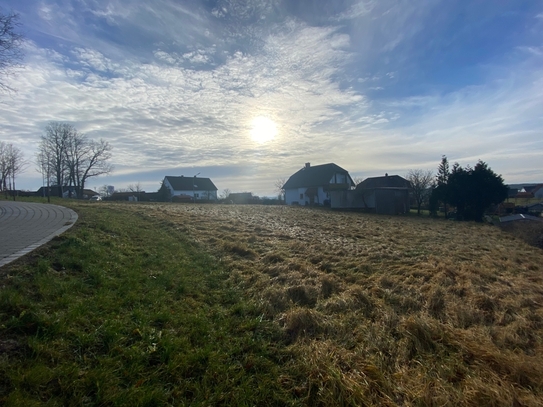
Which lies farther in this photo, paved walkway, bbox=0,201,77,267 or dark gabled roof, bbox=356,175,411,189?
dark gabled roof, bbox=356,175,411,189

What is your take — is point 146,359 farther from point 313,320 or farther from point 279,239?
point 279,239

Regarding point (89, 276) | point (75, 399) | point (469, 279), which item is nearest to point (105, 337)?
point (75, 399)

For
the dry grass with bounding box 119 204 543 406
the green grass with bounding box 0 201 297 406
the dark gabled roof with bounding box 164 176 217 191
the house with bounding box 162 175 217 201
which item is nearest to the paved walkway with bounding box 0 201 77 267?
the green grass with bounding box 0 201 297 406

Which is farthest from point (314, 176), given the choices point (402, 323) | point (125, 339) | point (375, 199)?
point (125, 339)

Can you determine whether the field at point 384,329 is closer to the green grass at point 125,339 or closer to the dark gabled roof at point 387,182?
the green grass at point 125,339

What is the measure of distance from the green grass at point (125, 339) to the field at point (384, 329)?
45 mm

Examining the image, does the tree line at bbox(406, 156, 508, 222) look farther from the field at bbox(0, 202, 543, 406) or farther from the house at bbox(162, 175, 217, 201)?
the house at bbox(162, 175, 217, 201)

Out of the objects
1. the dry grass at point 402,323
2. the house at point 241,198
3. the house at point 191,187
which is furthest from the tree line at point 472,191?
the house at point 191,187

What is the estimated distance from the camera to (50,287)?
394 cm

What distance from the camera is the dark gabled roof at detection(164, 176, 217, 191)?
59.0 meters

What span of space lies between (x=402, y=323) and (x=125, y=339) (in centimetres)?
354

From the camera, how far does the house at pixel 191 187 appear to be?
5838 cm

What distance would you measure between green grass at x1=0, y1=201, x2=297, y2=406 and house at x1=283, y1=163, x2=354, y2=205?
104 feet

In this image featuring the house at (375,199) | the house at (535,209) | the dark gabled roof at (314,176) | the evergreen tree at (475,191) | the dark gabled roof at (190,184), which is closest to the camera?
the evergreen tree at (475,191)
